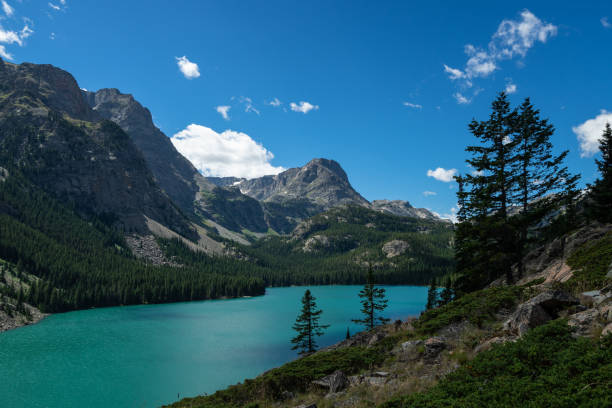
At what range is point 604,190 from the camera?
34.4 metres

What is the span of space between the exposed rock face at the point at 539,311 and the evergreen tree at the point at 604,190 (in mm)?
23998

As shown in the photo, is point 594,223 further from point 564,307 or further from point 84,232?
point 84,232

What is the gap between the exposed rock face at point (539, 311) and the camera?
1366cm

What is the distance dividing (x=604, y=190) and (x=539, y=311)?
101ft

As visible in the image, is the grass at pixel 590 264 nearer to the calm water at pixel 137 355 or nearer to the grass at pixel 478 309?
the grass at pixel 478 309

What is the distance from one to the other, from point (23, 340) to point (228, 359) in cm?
5165

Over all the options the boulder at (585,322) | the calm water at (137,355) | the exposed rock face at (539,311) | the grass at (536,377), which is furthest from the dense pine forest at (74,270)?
the boulder at (585,322)

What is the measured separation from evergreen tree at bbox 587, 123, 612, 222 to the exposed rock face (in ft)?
78.7

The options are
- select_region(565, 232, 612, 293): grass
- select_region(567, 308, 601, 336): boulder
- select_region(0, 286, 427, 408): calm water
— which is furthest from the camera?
select_region(0, 286, 427, 408): calm water

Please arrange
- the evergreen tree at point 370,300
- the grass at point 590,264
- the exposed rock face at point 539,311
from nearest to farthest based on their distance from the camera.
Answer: the exposed rock face at point 539,311, the grass at point 590,264, the evergreen tree at point 370,300

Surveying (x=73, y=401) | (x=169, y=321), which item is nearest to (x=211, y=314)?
(x=169, y=321)

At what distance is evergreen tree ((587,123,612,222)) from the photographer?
32.1m

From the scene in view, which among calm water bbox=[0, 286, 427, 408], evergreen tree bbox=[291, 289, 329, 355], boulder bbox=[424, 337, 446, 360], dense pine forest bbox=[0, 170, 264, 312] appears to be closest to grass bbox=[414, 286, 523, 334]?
boulder bbox=[424, 337, 446, 360]

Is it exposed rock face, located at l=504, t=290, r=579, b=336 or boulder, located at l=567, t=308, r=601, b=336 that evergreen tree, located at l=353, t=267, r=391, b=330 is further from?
boulder, located at l=567, t=308, r=601, b=336
